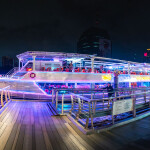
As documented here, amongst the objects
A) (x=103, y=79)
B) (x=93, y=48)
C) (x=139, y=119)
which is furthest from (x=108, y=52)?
(x=139, y=119)

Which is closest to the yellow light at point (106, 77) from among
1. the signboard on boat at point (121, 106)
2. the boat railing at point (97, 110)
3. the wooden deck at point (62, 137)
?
the boat railing at point (97, 110)

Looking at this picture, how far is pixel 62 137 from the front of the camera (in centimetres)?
480

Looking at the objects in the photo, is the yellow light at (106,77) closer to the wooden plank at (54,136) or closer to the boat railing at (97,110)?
the boat railing at (97,110)

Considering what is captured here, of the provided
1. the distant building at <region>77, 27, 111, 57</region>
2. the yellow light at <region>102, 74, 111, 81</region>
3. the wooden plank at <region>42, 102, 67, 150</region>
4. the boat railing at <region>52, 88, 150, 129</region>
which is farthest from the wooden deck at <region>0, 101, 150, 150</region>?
the distant building at <region>77, 27, 111, 57</region>

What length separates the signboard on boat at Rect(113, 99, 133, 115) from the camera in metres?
5.98

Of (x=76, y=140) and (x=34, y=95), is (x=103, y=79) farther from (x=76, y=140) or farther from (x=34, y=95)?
(x=76, y=140)

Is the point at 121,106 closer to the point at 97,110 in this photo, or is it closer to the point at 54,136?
the point at 97,110

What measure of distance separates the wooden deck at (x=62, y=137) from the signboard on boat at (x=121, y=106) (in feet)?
2.11

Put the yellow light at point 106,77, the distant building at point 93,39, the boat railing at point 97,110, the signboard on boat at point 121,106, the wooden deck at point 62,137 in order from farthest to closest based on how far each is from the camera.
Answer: the distant building at point 93,39 → the yellow light at point 106,77 → the signboard on boat at point 121,106 → the boat railing at point 97,110 → the wooden deck at point 62,137

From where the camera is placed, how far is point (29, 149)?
3.89 meters

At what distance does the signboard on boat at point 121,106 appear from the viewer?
5983mm

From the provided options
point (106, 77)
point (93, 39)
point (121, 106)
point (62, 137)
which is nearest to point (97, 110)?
point (121, 106)

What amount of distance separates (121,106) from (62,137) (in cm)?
286

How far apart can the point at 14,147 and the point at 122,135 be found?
11.3 ft
